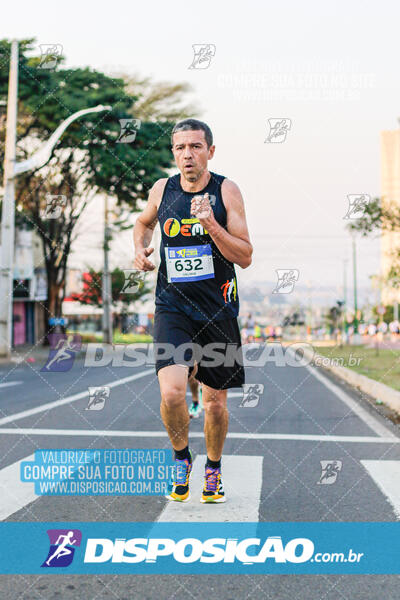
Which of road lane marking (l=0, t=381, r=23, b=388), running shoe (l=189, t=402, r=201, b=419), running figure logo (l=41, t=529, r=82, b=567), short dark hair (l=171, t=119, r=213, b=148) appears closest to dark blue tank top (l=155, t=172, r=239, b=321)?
short dark hair (l=171, t=119, r=213, b=148)

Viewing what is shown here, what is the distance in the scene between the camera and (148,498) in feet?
16.0

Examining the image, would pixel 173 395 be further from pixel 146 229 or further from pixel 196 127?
pixel 196 127

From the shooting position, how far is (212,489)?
4719 millimetres

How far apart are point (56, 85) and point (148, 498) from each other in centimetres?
2272

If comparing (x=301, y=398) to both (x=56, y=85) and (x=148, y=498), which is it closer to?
(x=148, y=498)

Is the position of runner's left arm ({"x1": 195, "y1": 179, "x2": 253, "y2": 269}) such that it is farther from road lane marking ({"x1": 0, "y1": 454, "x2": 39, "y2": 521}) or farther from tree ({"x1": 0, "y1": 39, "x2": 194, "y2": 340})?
tree ({"x1": 0, "y1": 39, "x2": 194, "y2": 340})

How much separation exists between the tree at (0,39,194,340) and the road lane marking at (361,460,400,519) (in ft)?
66.2

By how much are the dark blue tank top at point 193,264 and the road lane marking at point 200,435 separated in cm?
298

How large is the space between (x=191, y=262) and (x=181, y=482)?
1304mm

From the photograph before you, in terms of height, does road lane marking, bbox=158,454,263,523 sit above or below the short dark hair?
below

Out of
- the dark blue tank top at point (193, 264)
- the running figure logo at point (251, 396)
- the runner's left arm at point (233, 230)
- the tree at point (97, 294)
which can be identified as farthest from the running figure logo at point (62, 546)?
the tree at point (97, 294)

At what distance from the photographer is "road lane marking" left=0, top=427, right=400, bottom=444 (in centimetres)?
748

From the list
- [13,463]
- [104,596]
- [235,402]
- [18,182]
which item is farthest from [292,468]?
[18,182]

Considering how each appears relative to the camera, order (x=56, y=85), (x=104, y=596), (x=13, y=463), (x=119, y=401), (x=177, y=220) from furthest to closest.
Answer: (x=56, y=85) < (x=119, y=401) < (x=13, y=463) < (x=177, y=220) < (x=104, y=596)
